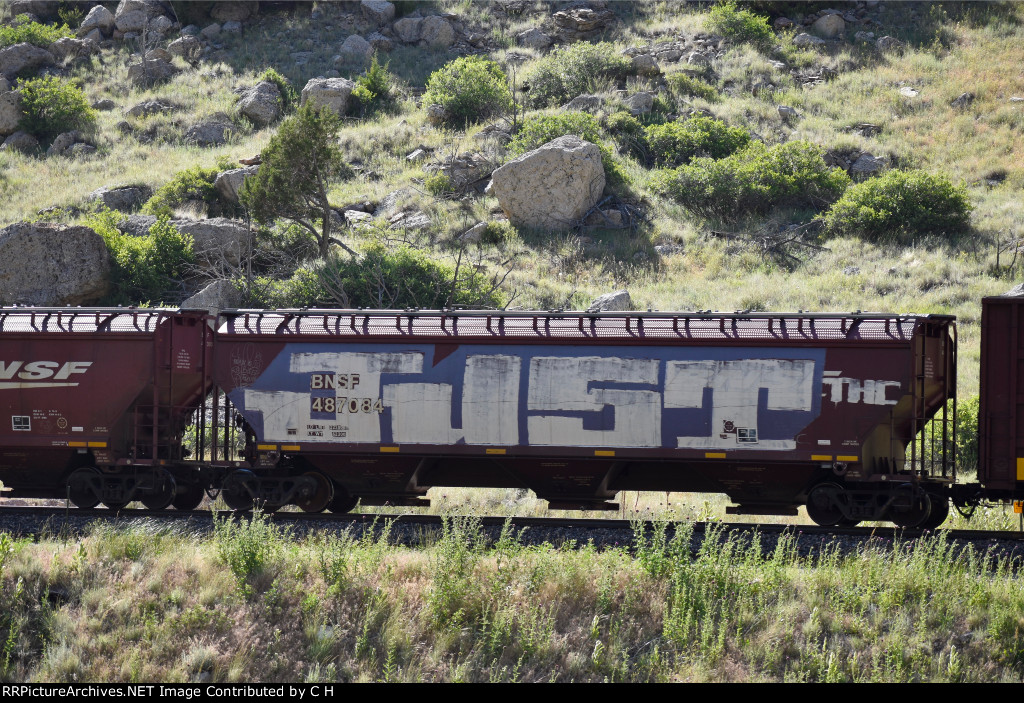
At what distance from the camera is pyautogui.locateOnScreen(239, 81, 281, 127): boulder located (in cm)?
4800

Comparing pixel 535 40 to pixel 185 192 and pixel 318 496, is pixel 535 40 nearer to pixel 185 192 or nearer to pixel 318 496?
pixel 185 192

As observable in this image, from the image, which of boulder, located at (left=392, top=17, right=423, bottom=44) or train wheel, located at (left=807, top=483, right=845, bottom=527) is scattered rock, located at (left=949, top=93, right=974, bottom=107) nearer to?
boulder, located at (left=392, top=17, right=423, bottom=44)

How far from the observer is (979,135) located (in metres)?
39.4

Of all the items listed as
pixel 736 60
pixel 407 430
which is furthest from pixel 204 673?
pixel 736 60

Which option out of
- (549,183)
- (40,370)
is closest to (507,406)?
(40,370)

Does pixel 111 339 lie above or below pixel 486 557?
above

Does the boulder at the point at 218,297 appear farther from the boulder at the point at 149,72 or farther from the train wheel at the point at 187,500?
the boulder at the point at 149,72

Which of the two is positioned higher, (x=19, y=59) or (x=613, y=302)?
(x=19, y=59)

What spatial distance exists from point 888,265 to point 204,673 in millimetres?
26927

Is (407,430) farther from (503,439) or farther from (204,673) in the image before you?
(204,673)

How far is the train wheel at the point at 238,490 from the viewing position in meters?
14.8

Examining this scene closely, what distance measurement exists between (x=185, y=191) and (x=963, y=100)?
37.0 metres

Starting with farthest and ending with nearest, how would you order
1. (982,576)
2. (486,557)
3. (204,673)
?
(486,557)
(982,576)
(204,673)

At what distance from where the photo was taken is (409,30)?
2280 inches
